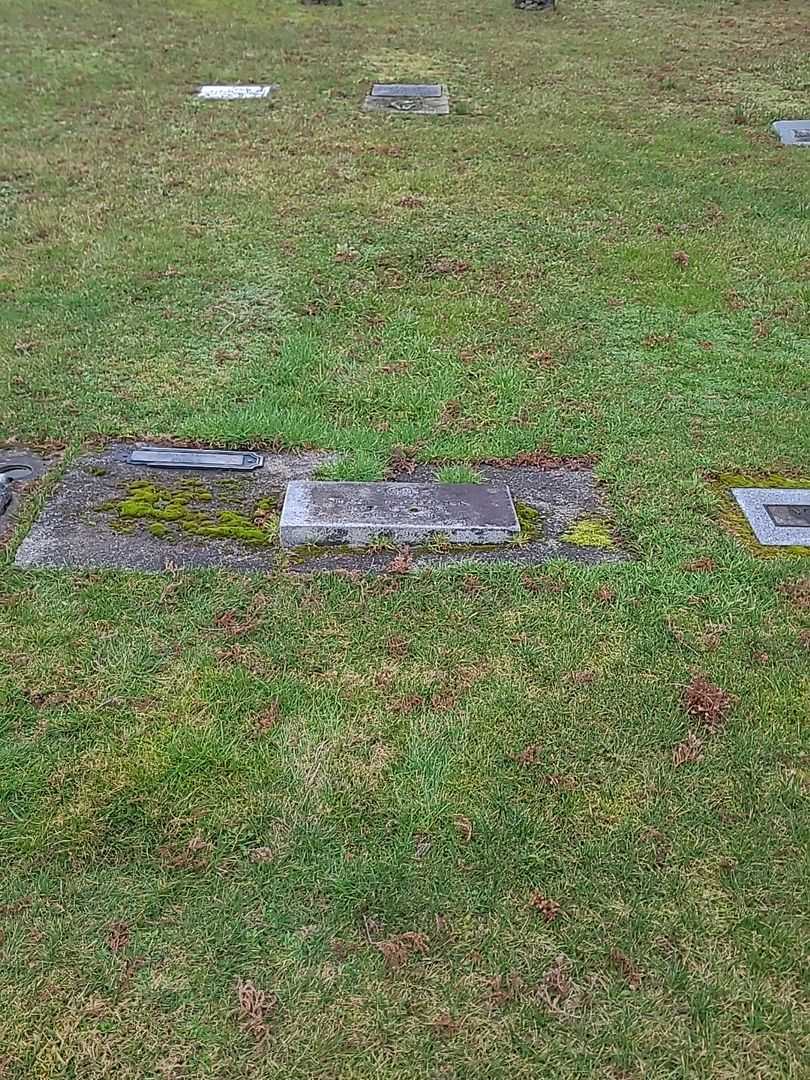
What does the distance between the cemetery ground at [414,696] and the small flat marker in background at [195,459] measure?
191 millimetres

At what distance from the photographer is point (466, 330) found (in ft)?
17.4

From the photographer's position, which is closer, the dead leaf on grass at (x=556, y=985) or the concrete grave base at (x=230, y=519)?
the dead leaf on grass at (x=556, y=985)

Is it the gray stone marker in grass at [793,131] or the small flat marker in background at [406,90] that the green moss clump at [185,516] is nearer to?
the gray stone marker in grass at [793,131]

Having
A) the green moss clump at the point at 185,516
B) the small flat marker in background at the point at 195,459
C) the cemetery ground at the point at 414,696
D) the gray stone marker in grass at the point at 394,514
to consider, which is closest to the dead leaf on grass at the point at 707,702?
the cemetery ground at the point at 414,696

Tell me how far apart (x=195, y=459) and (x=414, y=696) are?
1.65 meters

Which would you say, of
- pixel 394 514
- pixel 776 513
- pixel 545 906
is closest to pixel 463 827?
pixel 545 906

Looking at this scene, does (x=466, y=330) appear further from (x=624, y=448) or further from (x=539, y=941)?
(x=539, y=941)

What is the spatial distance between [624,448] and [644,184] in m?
4.23

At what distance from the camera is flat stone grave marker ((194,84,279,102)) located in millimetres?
9578

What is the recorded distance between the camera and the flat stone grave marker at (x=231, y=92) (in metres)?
9.58

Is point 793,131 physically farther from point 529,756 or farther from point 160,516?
point 529,756

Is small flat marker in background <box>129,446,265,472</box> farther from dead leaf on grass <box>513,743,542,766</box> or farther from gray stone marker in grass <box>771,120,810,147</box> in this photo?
gray stone marker in grass <box>771,120,810,147</box>

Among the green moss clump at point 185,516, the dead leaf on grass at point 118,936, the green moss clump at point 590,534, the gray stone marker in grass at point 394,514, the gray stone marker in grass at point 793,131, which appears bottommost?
the green moss clump at point 590,534

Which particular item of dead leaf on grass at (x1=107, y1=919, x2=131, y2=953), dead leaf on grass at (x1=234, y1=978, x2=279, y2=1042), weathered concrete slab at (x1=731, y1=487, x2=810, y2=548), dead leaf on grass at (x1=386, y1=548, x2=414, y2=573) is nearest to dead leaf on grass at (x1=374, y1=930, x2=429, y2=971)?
dead leaf on grass at (x1=234, y1=978, x2=279, y2=1042)
